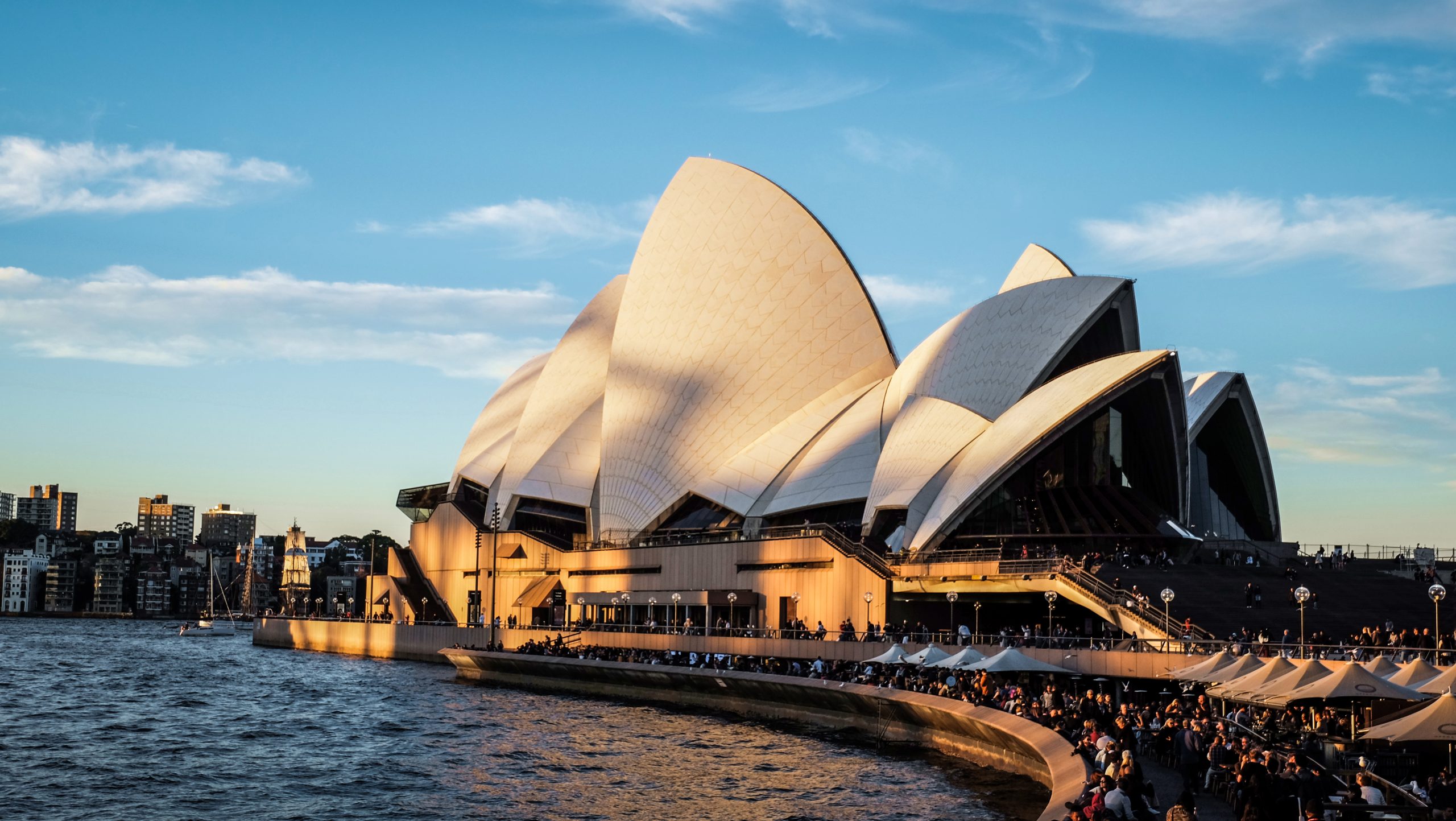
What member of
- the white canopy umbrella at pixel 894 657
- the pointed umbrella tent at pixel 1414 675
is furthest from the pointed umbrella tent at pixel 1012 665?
the pointed umbrella tent at pixel 1414 675

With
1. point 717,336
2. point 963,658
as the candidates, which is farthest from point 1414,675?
A: point 717,336

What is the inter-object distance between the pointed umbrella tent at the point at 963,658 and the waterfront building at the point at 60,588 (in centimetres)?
14881

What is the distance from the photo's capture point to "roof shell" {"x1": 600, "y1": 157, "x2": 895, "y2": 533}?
53781 millimetres

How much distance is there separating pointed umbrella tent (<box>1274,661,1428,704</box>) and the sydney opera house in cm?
2069

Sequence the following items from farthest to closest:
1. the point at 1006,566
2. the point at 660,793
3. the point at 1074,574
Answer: the point at 1006,566 → the point at 1074,574 → the point at 660,793

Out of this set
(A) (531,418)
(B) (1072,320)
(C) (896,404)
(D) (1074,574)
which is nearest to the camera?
(D) (1074,574)

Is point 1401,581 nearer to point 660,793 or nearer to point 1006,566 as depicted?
point 1006,566

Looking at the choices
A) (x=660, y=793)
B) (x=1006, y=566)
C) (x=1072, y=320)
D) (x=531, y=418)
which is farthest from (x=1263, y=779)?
(x=531, y=418)

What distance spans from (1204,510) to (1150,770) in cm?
3519

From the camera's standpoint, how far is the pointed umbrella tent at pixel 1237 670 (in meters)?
20.5

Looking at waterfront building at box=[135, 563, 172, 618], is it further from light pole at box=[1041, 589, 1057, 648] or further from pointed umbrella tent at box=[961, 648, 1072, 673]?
pointed umbrella tent at box=[961, 648, 1072, 673]

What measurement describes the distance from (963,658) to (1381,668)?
11.0 m

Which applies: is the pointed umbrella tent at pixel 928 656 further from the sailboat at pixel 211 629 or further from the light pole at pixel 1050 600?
the sailboat at pixel 211 629

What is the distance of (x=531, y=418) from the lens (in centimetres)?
6631
